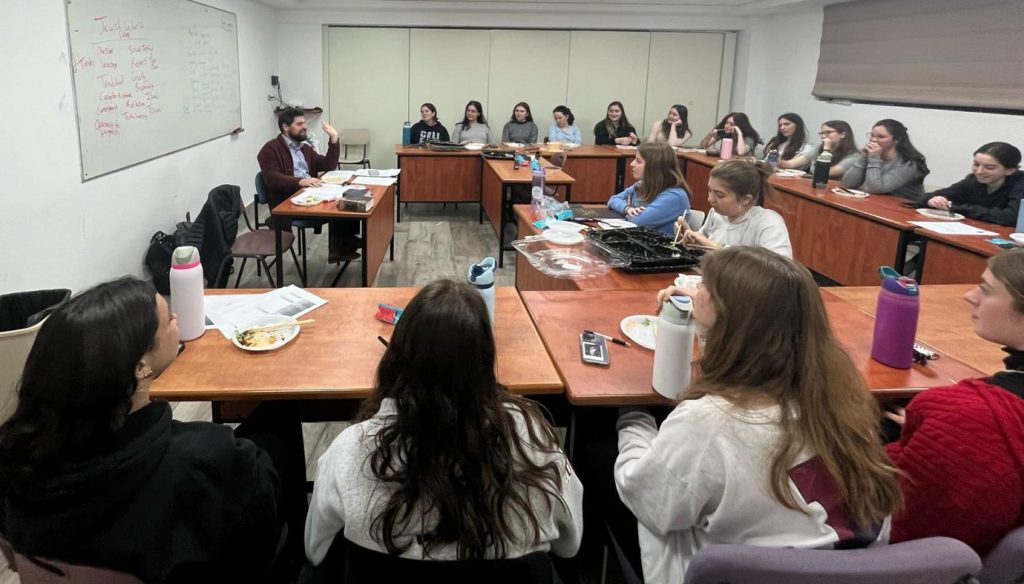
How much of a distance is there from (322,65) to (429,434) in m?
8.14

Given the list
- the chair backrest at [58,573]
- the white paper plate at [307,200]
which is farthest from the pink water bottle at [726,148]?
the chair backrest at [58,573]

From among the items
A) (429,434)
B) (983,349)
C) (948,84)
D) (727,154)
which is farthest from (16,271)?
(948,84)

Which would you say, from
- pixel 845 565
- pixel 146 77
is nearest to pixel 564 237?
pixel 845 565

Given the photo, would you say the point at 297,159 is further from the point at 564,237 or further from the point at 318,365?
the point at 318,365

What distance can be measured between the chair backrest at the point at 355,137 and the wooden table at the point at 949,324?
23.1 ft

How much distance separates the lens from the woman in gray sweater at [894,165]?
4590 millimetres

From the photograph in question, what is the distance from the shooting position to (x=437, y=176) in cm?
672

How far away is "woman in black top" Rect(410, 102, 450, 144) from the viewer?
7.59 meters

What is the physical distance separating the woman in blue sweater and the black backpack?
112 inches

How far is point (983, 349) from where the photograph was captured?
1.95 m

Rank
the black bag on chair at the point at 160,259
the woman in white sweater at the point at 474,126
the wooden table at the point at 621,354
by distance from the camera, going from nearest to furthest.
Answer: the wooden table at the point at 621,354 < the black bag on chair at the point at 160,259 < the woman in white sweater at the point at 474,126

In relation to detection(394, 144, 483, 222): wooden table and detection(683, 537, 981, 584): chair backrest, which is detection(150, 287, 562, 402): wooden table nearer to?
detection(683, 537, 981, 584): chair backrest

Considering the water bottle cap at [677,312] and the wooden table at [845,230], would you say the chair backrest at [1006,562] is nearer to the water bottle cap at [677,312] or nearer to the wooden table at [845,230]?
the water bottle cap at [677,312]

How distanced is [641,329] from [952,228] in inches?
104
